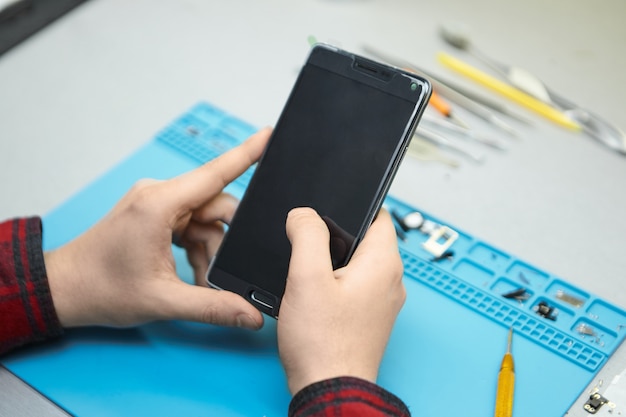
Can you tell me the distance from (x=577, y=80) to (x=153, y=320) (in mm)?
669

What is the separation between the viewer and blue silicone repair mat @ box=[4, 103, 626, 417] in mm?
624

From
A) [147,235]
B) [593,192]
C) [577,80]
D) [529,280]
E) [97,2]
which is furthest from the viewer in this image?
[97,2]

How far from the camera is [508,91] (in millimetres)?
955

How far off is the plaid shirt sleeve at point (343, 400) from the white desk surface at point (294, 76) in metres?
0.27

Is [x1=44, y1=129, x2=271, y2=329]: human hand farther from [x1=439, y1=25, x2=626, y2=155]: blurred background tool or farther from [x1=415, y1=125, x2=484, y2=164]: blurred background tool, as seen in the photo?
[x1=439, y1=25, x2=626, y2=155]: blurred background tool

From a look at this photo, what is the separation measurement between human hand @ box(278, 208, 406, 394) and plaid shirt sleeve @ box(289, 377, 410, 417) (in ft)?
0.03

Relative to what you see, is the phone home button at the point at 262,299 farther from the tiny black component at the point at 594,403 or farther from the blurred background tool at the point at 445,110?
the blurred background tool at the point at 445,110

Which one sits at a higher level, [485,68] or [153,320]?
[485,68]

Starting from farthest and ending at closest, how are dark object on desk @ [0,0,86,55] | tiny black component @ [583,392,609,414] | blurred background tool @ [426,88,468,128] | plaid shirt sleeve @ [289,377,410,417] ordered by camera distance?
dark object on desk @ [0,0,86,55]
blurred background tool @ [426,88,468,128]
tiny black component @ [583,392,609,414]
plaid shirt sleeve @ [289,377,410,417]

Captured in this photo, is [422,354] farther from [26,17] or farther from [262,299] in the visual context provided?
[26,17]

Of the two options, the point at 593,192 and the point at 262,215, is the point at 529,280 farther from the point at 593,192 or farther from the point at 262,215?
the point at 262,215

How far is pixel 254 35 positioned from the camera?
107 cm

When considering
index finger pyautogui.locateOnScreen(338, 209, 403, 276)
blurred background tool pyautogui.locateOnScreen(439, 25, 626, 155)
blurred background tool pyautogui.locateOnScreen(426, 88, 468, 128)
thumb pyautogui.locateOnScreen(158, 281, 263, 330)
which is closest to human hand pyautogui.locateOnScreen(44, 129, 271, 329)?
thumb pyautogui.locateOnScreen(158, 281, 263, 330)

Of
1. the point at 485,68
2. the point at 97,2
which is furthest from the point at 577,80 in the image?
the point at 97,2
